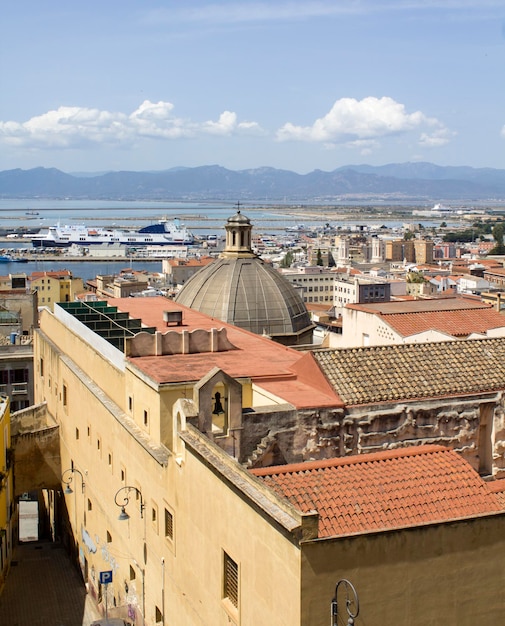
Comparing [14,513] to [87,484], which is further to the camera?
[14,513]

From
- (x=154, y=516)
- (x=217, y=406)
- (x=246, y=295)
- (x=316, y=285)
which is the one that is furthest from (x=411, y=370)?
(x=316, y=285)

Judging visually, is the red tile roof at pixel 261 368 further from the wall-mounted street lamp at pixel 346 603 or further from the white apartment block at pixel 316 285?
the white apartment block at pixel 316 285

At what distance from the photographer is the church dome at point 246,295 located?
2656 centimetres

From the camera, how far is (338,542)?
8.92 metres

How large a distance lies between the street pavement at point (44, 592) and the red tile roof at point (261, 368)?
6553mm

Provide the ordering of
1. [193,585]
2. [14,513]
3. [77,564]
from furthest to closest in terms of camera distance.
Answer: [14,513] < [77,564] < [193,585]

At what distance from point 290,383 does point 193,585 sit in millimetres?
4310

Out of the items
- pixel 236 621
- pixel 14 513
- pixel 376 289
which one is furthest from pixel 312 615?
pixel 376 289

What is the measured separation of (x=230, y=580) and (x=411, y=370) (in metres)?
5.66

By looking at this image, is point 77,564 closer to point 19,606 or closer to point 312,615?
point 19,606

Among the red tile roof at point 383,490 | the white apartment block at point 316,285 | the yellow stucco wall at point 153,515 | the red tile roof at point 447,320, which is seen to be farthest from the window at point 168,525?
the white apartment block at point 316,285

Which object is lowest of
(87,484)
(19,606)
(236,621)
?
(19,606)

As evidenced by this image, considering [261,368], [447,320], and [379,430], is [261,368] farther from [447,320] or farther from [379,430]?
[447,320]

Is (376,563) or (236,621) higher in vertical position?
(376,563)
